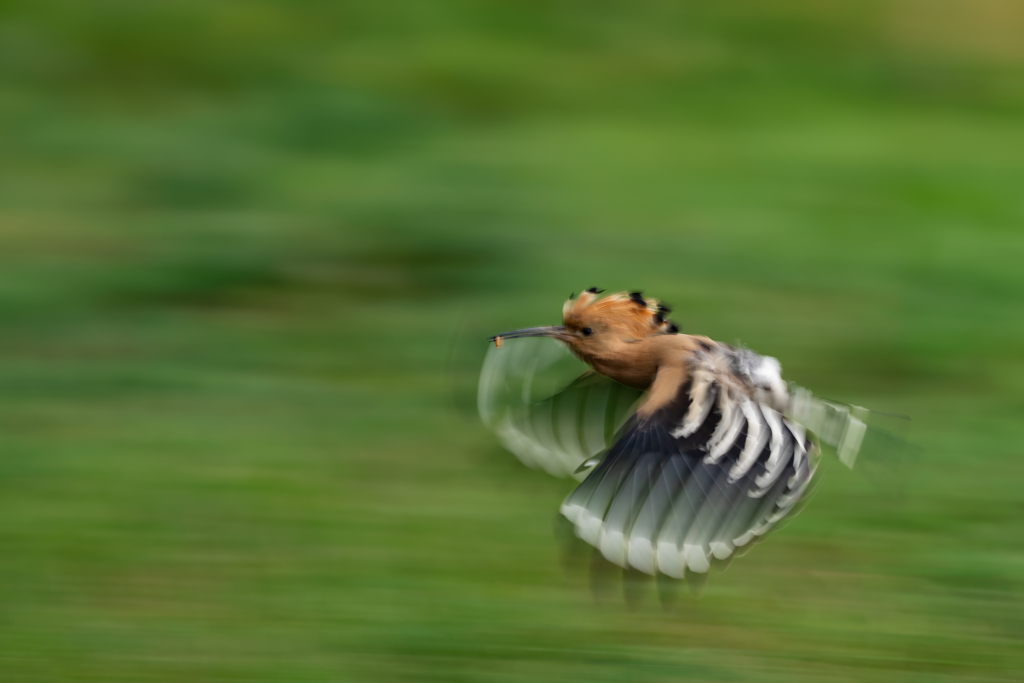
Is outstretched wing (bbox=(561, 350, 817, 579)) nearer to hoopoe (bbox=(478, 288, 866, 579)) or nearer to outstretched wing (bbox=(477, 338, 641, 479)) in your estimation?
hoopoe (bbox=(478, 288, 866, 579))

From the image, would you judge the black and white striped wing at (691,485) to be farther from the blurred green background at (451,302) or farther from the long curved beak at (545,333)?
the blurred green background at (451,302)

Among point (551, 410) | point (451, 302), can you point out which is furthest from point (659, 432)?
point (451, 302)

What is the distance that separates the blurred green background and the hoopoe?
0.56 meters

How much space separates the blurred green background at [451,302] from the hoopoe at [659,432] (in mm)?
560

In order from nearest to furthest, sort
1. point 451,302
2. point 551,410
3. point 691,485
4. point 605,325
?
point 691,485 → point 605,325 → point 551,410 → point 451,302

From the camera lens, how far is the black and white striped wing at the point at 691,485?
2.65 metres

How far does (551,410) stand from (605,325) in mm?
302

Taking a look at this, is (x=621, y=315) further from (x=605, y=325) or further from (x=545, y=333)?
(x=545, y=333)

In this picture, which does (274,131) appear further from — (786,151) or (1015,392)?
(1015,392)

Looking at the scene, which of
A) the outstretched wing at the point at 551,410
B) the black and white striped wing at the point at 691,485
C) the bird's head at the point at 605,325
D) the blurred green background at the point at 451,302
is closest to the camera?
the black and white striped wing at the point at 691,485

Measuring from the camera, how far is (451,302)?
580 cm

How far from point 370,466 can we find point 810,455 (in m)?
1.97

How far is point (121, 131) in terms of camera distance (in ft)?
24.2

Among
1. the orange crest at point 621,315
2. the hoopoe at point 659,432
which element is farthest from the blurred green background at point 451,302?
the orange crest at point 621,315
